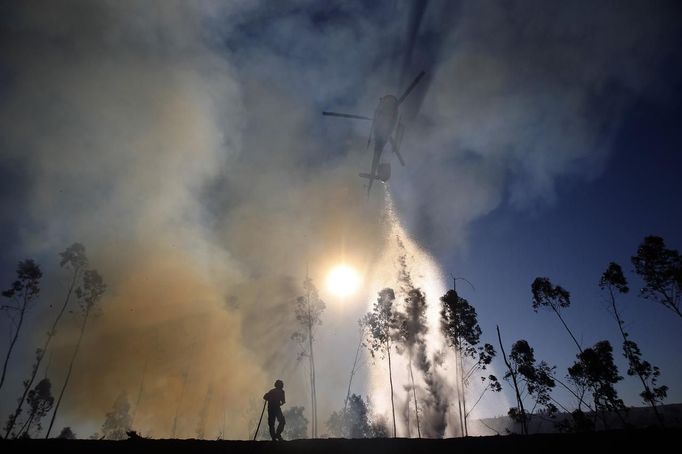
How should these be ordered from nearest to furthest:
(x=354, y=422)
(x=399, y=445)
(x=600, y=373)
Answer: (x=399, y=445) → (x=600, y=373) → (x=354, y=422)

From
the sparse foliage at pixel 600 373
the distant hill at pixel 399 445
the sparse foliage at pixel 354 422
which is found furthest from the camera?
the sparse foliage at pixel 354 422

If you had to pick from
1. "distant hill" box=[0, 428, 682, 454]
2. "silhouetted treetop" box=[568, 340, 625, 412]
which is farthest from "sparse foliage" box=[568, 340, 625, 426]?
"distant hill" box=[0, 428, 682, 454]

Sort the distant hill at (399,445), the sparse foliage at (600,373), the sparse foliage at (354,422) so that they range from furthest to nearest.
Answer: the sparse foliage at (354,422)
the sparse foliage at (600,373)
the distant hill at (399,445)

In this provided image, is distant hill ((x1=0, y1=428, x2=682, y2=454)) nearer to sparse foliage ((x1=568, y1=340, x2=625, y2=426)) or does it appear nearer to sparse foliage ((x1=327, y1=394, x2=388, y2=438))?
sparse foliage ((x1=568, y1=340, x2=625, y2=426))

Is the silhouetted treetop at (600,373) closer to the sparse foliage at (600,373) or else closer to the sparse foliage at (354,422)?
the sparse foliage at (600,373)

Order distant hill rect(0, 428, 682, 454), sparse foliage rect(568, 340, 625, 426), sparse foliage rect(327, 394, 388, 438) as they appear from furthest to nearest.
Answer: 1. sparse foliage rect(327, 394, 388, 438)
2. sparse foliage rect(568, 340, 625, 426)
3. distant hill rect(0, 428, 682, 454)

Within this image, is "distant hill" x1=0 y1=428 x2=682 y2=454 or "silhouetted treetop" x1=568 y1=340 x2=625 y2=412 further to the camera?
"silhouetted treetop" x1=568 y1=340 x2=625 y2=412

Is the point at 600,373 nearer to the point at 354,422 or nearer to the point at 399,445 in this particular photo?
the point at 399,445

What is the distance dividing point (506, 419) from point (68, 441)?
361ft

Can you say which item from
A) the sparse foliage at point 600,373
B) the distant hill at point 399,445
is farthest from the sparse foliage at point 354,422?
the distant hill at point 399,445

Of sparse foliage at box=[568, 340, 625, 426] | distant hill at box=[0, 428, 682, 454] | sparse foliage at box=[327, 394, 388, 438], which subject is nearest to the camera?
distant hill at box=[0, 428, 682, 454]

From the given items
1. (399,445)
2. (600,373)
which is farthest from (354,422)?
(399,445)

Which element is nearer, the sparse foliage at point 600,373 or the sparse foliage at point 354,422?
the sparse foliage at point 600,373

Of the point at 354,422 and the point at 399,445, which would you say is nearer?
the point at 399,445
